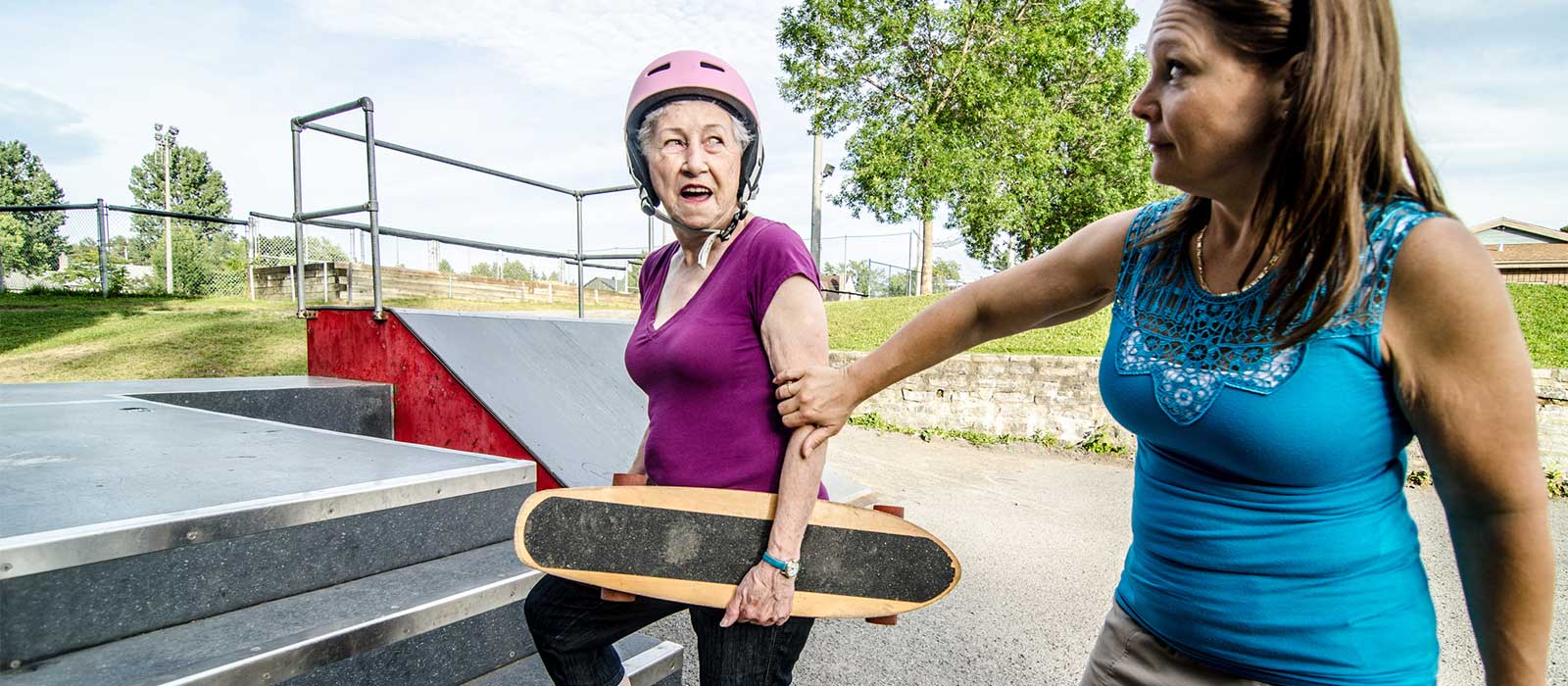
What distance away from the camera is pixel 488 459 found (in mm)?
2770

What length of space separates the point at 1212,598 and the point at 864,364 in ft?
2.41

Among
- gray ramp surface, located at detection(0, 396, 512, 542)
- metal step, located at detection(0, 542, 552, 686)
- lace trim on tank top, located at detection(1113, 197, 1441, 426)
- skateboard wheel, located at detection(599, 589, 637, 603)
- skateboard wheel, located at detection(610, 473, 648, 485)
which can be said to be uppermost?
lace trim on tank top, located at detection(1113, 197, 1441, 426)

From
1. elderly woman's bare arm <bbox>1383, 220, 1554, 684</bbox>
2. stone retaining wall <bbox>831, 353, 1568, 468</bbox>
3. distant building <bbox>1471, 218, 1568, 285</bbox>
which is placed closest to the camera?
elderly woman's bare arm <bbox>1383, 220, 1554, 684</bbox>

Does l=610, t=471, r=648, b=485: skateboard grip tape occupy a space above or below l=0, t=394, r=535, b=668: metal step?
above

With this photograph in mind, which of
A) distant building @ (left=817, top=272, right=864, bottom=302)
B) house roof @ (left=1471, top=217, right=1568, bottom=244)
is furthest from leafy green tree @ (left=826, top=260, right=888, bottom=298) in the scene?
house roof @ (left=1471, top=217, right=1568, bottom=244)

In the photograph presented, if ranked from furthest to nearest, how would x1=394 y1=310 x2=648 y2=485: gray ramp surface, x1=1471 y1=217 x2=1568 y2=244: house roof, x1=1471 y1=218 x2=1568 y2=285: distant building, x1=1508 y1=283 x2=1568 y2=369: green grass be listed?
x1=1471 y1=217 x2=1568 y2=244: house roof → x1=1471 y1=218 x2=1568 y2=285: distant building → x1=1508 y1=283 x2=1568 y2=369: green grass → x1=394 y1=310 x2=648 y2=485: gray ramp surface

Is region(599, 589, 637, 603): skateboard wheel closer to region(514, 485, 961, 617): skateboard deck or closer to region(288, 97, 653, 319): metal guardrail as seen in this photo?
region(514, 485, 961, 617): skateboard deck

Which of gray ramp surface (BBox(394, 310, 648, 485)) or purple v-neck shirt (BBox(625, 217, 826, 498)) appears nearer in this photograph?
purple v-neck shirt (BBox(625, 217, 826, 498))

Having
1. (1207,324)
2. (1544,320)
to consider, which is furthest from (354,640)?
(1544,320)

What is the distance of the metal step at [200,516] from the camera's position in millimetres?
1670

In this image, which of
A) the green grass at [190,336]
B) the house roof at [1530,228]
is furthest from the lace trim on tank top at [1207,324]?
the house roof at [1530,228]

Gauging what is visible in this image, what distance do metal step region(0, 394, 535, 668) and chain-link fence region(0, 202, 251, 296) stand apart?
260 inches

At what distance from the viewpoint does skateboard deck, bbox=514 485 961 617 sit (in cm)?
159

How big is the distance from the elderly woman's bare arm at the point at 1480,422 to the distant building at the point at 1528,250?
3182 cm
